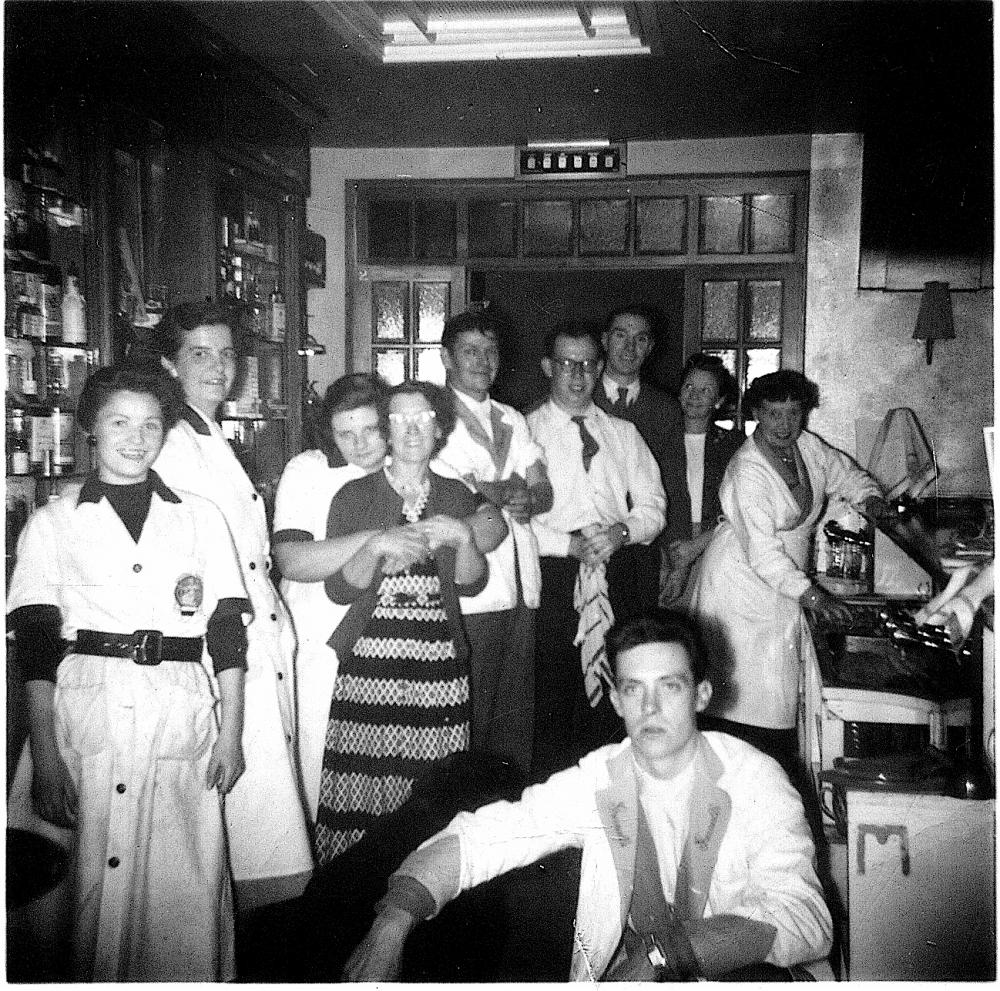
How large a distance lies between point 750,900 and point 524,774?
1259 millimetres

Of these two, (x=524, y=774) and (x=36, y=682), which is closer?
(x=36, y=682)

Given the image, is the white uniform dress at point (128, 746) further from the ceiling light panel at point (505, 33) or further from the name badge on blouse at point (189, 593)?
the ceiling light panel at point (505, 33)

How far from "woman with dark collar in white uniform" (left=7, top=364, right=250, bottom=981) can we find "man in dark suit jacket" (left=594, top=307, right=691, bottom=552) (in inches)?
57.9

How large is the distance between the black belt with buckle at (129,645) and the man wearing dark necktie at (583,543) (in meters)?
1.20

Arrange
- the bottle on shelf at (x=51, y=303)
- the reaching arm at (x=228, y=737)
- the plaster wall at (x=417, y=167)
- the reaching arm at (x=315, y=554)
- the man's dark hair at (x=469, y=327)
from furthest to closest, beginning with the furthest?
the plaster wall at (x=417, y=167) < the man's dark hair at (x=469, y=327) < the reaching arm at (x=315, y=554) < the bottle on shelf at (x=51, y=303) < the reaching arm at (x=228, y=737)

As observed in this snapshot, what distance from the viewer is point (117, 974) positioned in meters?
1.83

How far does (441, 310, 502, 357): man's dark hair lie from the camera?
265 centimetres

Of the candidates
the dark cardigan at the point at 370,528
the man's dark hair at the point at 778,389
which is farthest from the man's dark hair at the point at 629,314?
the dark cardigan at the point at 370,528

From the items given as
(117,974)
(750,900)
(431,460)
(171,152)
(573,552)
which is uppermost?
(171,152)

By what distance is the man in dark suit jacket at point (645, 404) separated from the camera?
2932mm

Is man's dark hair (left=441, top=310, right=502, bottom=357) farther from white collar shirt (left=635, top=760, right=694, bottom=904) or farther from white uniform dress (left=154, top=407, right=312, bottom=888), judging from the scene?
white collar shirt (left=635, top=760, right=694, bottom=904)

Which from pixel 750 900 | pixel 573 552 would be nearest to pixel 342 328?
pixel 573 552

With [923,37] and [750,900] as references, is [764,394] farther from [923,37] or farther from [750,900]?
[750,900]

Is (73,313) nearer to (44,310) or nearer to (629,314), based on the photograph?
(44,310)
